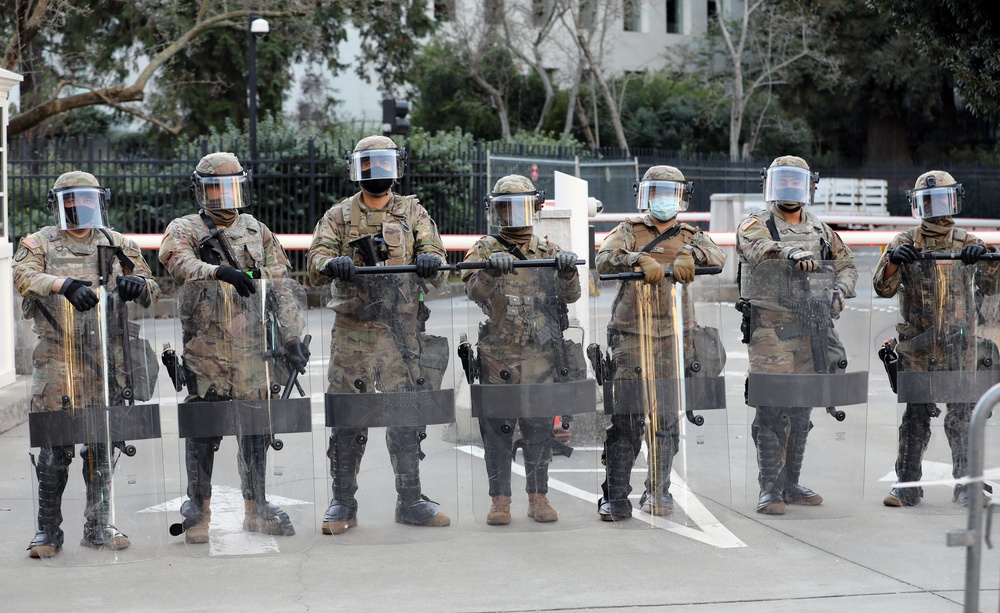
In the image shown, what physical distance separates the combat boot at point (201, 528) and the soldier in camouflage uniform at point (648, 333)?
201 centimetres

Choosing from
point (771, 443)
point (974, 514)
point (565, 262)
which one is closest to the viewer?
point (974, 514)

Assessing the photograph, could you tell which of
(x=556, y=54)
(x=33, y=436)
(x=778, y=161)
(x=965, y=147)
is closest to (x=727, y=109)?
(x=556, y=54)

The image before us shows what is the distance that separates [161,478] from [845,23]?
93.9 ft

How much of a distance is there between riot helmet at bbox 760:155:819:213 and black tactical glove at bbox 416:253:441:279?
6.53 feet

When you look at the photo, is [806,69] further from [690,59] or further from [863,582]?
[863,582]

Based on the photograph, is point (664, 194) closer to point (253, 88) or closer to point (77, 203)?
point (77, 203)

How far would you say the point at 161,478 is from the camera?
5.55 meters

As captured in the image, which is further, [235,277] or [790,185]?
[790,185]

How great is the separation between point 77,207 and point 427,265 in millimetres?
1717

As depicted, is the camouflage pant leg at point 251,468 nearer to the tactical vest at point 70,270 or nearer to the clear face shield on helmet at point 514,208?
the tactical vest at point 70,270

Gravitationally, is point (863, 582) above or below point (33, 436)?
below

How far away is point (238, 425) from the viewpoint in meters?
5.58

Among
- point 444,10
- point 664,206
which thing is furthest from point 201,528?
point 444,10

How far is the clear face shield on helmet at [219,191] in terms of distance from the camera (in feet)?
18.8
